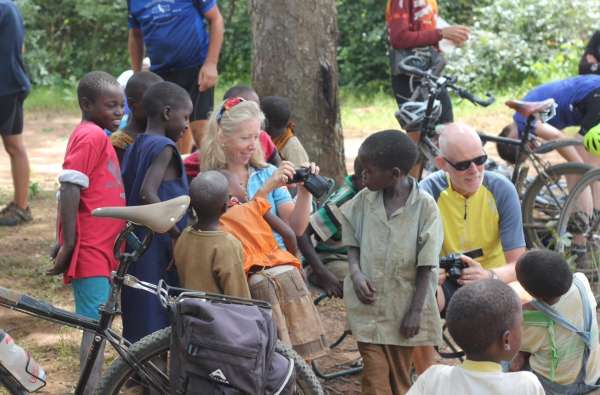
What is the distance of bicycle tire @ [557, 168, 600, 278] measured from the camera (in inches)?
240

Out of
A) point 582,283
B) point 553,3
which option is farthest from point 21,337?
point 553,3

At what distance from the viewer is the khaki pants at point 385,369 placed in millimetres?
4184

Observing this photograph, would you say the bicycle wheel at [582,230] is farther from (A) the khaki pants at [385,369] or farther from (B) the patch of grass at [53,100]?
(B) the patch of grass at [53,100]

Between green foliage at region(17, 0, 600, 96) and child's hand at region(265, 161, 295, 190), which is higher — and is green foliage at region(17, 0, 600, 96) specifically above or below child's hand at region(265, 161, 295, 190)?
below

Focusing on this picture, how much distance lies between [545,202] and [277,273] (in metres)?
3.18

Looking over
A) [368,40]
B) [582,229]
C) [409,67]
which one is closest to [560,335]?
[582,229]

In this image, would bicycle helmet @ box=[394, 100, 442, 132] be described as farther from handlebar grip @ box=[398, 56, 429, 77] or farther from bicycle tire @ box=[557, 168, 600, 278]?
bicycle tire @ box=[557, 168, 600, 278]

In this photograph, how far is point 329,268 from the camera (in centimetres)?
487

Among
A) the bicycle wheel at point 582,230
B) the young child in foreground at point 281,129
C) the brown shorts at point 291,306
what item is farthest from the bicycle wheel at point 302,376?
the bicycle wheel at point 582,230

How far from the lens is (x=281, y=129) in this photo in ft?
18.7

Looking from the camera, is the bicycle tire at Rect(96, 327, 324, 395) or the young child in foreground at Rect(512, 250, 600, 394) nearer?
the bicycle tire at Rect(96, 327, 324, 395)

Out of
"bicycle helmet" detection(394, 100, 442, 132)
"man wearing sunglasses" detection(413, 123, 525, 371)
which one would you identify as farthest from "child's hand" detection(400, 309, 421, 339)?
"bicycle helmet" detection(394, 100, 442, 132)

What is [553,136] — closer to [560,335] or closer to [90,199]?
[560,335]

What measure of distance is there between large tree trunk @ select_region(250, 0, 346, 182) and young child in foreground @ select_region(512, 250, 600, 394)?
317 centimetres
